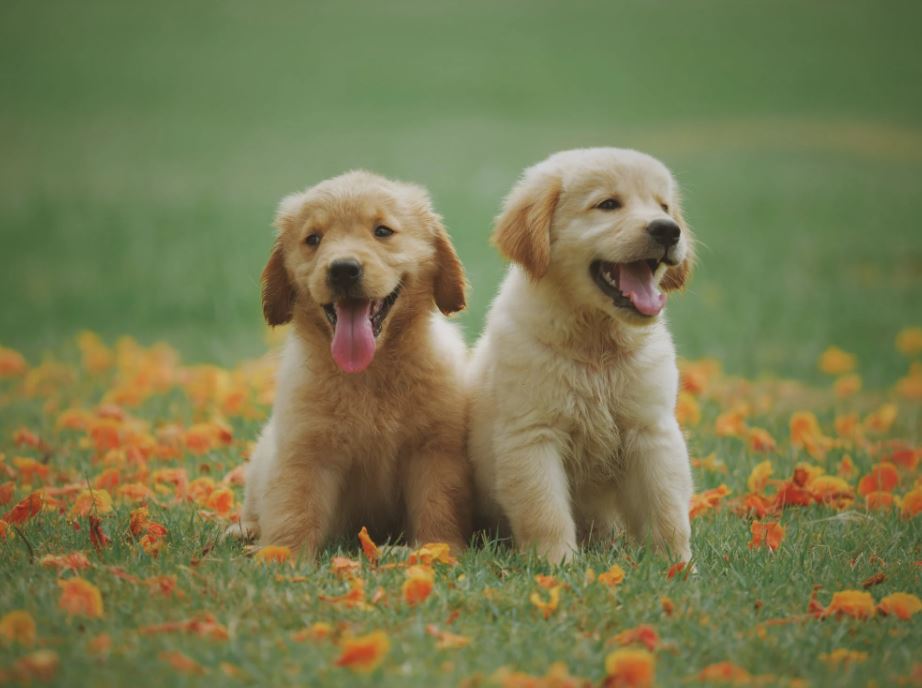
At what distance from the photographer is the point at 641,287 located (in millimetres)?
3723

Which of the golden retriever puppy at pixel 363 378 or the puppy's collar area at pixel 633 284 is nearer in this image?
the puppy's collar area at pixel 633 284

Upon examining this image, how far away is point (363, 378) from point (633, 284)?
97 centimetres

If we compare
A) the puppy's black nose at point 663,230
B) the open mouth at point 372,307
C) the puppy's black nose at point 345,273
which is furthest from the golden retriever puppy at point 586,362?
the puppy's black nose at point 345,273

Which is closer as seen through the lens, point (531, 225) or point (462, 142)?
point (531, 225)

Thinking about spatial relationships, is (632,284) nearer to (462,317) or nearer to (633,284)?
(633,284)

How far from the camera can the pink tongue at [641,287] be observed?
3.65 m

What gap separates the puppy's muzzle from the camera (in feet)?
12.1

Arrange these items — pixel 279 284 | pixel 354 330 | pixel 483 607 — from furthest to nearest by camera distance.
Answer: pixel 279 284 → pixel 354 330 → pixel 483 607

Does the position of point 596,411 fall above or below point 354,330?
below

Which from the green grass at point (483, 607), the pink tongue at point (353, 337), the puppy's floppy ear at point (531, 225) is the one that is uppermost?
the puppy's floppy ear at point (531, 225)

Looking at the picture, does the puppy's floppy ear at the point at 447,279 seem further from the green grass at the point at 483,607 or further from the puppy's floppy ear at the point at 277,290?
the green grass at the point at 483,607

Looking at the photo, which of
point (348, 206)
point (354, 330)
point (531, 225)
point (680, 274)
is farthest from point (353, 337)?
point (680, 274)

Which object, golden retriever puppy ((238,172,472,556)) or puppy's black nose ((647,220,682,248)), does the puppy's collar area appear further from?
golden retriever puppy ((238,172,472,556))

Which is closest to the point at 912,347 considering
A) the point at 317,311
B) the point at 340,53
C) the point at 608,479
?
the point at 608,479
